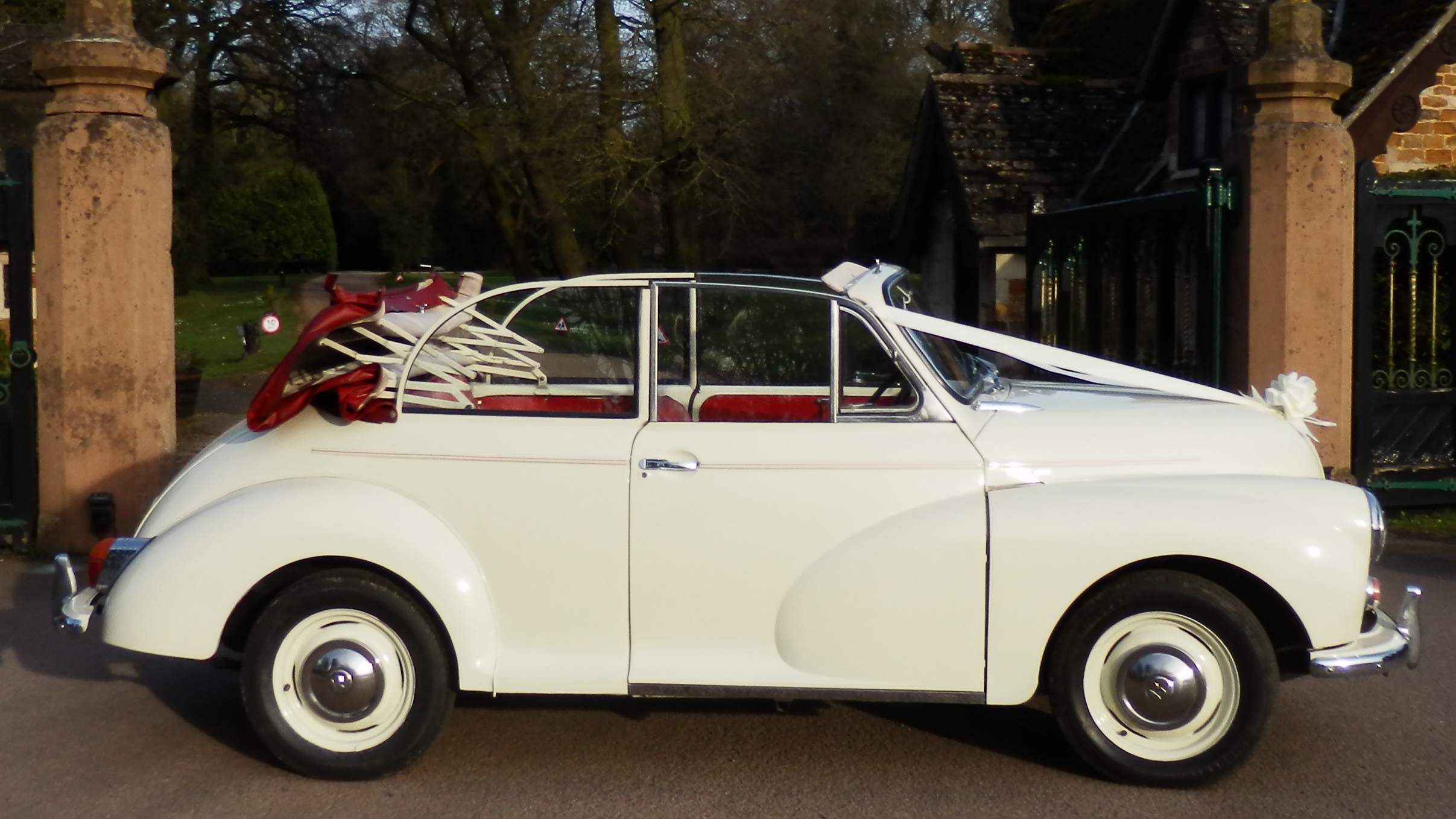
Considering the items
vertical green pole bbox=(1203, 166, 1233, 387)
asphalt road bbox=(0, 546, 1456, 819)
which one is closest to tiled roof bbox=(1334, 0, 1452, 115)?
vertical green pole bbox=(1203, 166, 1233, 387)

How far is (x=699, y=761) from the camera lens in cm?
527

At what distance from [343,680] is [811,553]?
5.48 feet

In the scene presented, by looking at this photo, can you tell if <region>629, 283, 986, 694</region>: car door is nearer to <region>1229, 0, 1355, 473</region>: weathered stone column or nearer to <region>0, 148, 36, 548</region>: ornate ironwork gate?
<region>1229, 0, 1355, 473</region>: weathered stone column

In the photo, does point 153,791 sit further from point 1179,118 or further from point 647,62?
point 647,62

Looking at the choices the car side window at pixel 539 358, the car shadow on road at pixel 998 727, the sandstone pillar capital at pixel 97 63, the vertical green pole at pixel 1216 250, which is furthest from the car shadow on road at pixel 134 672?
the vertical green pole at pixel 1216 250

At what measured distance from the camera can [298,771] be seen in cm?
509

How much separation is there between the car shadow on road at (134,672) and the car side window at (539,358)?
1.54m

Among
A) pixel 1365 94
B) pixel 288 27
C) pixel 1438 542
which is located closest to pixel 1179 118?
pixel 1365 94

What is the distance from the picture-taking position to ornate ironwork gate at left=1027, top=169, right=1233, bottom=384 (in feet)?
31.6

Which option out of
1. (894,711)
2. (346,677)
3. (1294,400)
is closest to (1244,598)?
(1294,400)

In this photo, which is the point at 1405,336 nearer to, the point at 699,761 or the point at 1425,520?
the point at 1425,520

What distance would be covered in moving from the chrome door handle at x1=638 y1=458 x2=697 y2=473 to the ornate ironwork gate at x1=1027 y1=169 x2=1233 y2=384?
18.6 ft

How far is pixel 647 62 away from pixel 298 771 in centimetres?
1874

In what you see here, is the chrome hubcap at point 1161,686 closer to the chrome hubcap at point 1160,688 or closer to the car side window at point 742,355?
the chrome hubcap at point 1160,688
